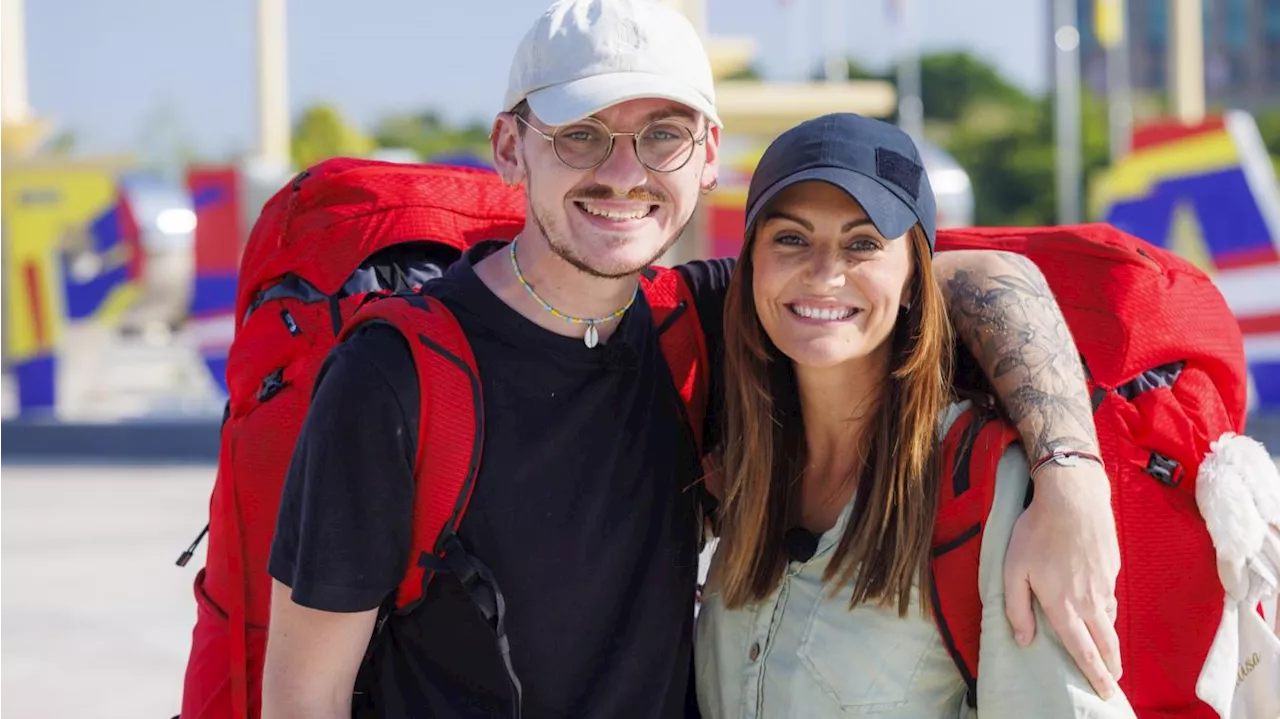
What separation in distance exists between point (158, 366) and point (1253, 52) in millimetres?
68397

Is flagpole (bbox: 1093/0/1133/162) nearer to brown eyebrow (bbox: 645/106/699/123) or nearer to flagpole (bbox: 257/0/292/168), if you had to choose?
flagpole (bbox: 257/0/292/168)

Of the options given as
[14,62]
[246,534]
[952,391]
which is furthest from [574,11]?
[14,62]

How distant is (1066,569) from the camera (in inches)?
81.0

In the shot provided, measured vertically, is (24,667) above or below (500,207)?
below

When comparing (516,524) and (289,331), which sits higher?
(289,331)

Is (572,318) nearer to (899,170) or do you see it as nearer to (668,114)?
(668,114)

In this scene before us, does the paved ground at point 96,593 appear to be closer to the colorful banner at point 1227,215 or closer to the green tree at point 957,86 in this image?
the colorful banner at point 1227,215

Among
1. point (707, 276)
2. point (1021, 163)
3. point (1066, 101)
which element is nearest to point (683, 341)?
point (707, 276)

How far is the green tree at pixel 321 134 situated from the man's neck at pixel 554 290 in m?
42.9

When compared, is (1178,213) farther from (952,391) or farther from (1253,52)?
(1253,52)

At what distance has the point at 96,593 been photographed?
312 inches

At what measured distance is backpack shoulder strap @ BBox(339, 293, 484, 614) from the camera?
2133 millimetres

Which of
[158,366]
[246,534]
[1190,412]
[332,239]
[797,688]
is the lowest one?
[158,366]

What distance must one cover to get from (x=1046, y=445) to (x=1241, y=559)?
0.38 m
